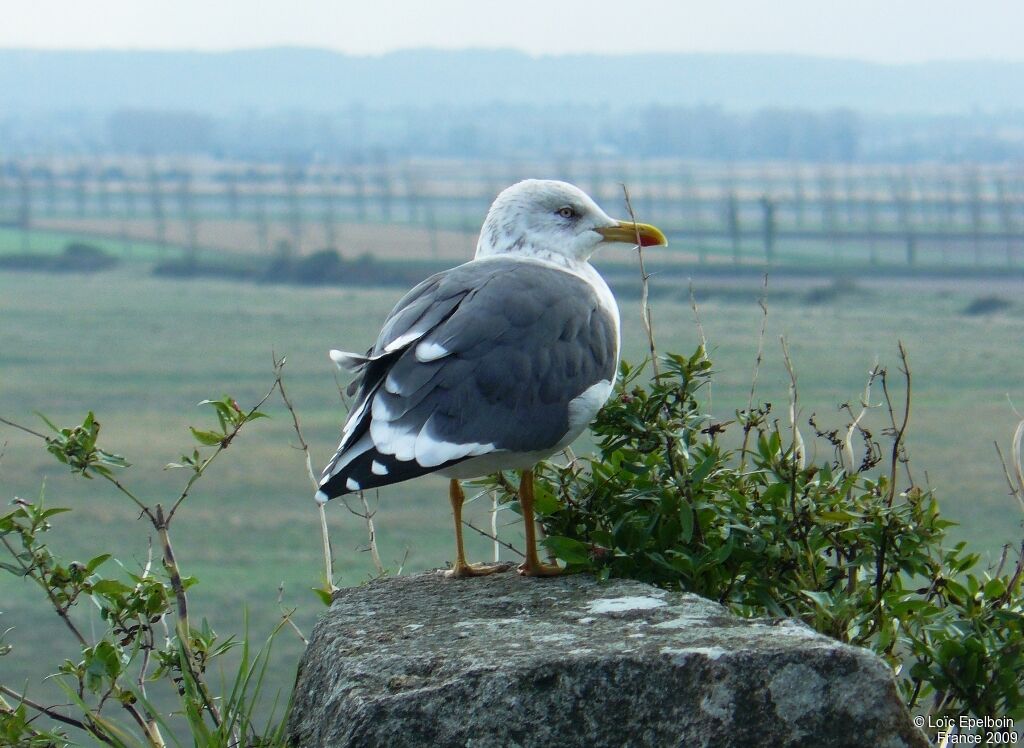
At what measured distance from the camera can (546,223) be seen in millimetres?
4398

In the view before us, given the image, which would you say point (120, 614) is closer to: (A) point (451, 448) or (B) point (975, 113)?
(A) point (451, 448)

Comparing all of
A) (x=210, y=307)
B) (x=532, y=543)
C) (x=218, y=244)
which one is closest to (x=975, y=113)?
(x=218, y=244)

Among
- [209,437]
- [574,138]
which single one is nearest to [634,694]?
[209,437]

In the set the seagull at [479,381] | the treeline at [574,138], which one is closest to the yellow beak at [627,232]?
the seagull at [479,381]

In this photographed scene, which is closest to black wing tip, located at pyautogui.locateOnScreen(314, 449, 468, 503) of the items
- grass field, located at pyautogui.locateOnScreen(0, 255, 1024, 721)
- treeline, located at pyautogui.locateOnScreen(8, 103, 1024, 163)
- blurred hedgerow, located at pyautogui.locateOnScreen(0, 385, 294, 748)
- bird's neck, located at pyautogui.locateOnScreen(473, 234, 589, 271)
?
blurred hedgerow, located at pyautogui.locateOnScreen(0, 385, 294, 748)

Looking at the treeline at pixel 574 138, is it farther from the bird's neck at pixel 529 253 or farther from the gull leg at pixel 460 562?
the gull leg at pixel 460 562

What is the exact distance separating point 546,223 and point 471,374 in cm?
106

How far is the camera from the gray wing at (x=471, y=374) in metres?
3.32

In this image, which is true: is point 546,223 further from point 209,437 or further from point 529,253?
point 209,437

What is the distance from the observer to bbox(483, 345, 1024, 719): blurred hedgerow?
3135 millimetres

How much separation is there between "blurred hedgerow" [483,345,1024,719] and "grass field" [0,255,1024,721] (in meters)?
12.6

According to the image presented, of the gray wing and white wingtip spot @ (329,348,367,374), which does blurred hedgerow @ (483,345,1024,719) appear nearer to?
the gray wing

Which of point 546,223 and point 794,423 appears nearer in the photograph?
point 794,423

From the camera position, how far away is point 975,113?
199125 millimetres
